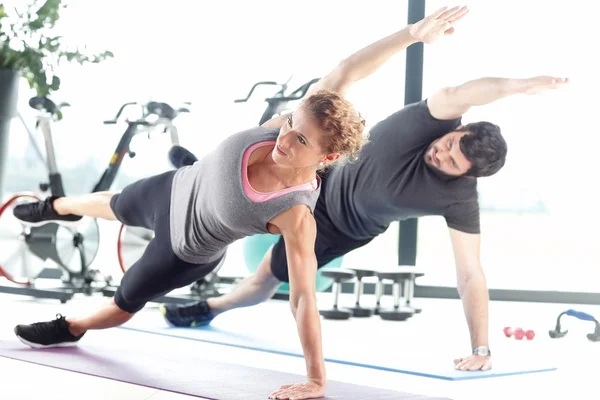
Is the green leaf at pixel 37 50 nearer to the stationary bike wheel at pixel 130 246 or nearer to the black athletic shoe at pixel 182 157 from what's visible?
the stationary bike wheel at pixel 130 246

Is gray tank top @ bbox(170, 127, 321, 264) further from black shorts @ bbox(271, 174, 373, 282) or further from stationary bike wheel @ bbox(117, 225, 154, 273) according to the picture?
stationary bike wheel @ bbox(117, 225, 154, 273)

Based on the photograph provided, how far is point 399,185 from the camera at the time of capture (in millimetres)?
3721

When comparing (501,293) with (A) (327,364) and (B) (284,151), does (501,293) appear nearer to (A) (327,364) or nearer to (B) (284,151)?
(A) (327,364)

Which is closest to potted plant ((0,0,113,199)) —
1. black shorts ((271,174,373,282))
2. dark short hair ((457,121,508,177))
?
black shorts ((271,174,373,282))

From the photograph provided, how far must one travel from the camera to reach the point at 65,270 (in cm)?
542

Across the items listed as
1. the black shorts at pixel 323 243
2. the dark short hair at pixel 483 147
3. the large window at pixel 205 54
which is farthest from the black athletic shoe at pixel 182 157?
the large window at pixel 205 54

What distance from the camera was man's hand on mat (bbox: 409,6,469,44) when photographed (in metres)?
3.17

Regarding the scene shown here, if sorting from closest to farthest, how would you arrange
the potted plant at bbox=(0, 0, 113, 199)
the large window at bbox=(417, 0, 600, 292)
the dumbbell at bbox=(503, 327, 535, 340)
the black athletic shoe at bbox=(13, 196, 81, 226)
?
the black athletic shoe at bbox=(13, 196, 81, 226)
the dumbbell at bbox=(503, 327, 535, 340)
the potted plant at bbox=(0, 0, 113, 199)
the large window at bbox=(417, 0, 600, 292)

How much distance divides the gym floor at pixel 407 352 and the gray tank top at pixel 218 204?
1.86ft

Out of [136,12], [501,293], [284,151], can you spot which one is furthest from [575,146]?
[284,151]

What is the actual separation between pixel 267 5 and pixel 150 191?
4.12m

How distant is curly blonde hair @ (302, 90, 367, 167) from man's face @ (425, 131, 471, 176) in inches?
33.8

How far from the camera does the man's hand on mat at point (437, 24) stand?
10.4 feet

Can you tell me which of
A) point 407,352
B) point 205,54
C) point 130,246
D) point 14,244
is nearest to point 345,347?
point 407,352
